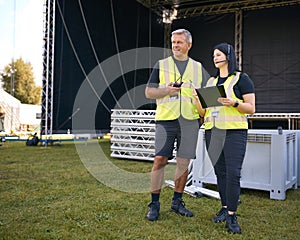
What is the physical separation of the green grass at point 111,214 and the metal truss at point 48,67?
16.3 feet

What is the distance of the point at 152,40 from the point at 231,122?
38.6 feet

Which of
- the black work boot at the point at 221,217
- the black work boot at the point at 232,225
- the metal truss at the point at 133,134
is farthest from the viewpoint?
the metal truss at the point at 133,134

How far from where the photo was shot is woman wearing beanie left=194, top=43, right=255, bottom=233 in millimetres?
2039

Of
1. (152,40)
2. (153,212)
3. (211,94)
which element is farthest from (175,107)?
(152,40)

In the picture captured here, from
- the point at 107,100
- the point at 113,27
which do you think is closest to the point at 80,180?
the point at 107,100

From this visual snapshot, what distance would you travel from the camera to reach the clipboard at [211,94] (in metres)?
1.96

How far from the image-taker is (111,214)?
96.7 inches

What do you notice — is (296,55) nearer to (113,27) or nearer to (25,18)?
(113,27)

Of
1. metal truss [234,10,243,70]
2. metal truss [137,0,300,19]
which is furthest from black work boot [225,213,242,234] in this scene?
metal truss [137,0,300,19]

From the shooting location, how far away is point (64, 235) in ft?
6.48

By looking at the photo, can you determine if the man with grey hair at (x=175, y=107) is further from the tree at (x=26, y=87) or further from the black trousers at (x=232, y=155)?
the tree at (x=26, y=87)

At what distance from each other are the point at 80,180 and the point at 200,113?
2.10 metres

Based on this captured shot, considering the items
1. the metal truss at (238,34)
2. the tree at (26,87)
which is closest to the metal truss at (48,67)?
the metal truss at (238,34)

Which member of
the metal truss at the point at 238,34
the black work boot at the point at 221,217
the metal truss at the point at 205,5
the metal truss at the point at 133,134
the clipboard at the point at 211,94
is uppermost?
the metal truss at the point at 205,5
